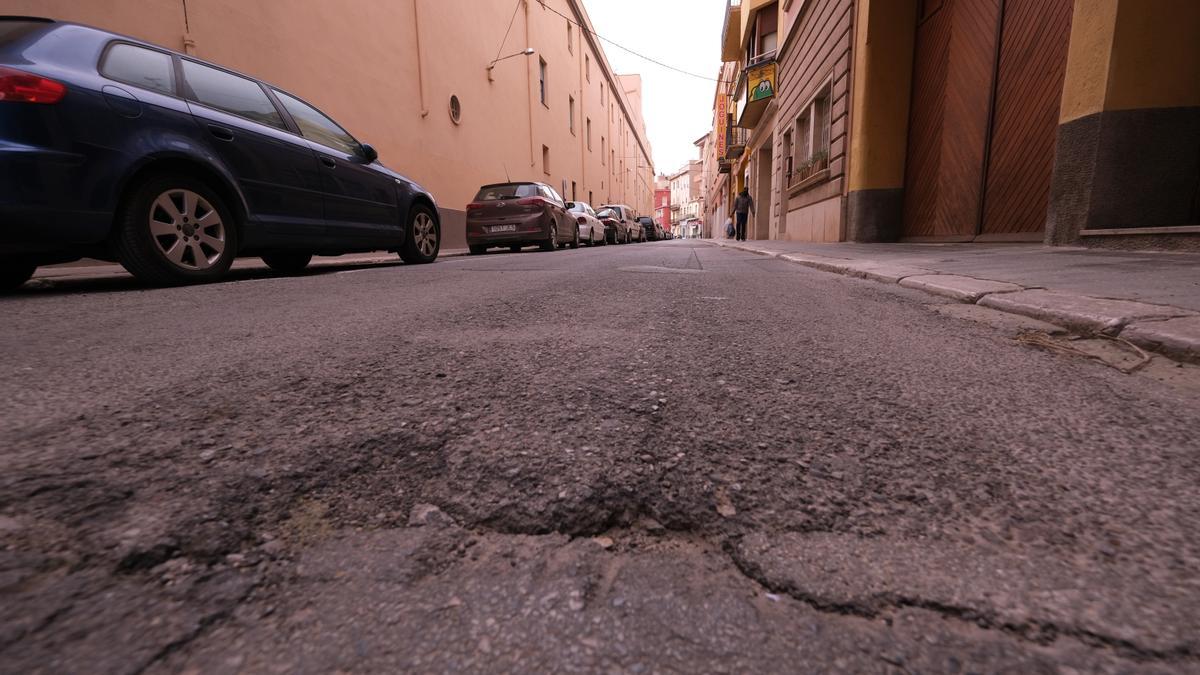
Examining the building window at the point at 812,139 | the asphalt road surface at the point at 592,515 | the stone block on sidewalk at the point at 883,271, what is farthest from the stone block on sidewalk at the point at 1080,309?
the building window at the point at 812,139

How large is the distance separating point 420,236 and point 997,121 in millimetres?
7265

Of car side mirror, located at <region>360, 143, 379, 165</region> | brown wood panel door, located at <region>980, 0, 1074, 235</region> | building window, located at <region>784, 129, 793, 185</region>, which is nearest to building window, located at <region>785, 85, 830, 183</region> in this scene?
building window, located at <region>784, 129, 793, 185</region>

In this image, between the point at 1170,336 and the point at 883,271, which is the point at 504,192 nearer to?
the point at 883,271

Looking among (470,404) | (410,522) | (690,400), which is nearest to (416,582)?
(410,522)

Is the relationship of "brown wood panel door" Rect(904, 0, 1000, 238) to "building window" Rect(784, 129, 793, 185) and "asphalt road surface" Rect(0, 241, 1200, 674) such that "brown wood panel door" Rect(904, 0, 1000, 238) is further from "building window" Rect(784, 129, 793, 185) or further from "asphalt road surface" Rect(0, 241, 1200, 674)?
"asphalt road surface" Rect(0, 241, 1200, 674)

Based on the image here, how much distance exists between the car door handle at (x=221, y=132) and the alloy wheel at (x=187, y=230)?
48 centimetres

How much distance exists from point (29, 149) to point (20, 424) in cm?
295

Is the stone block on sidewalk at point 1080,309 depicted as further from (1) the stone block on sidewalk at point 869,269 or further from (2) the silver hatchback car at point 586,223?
(2) the silver hatchback car at point 586,223

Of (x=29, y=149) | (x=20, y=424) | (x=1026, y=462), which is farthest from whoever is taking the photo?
(x=29, y=149)

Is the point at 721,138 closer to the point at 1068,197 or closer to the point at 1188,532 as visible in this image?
the point at 1068,197

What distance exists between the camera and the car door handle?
13.2ft

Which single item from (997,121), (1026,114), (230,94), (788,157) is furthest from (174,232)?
(788,157)

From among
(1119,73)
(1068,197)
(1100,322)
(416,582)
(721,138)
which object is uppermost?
(721,138)

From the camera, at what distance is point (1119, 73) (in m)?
4.89
